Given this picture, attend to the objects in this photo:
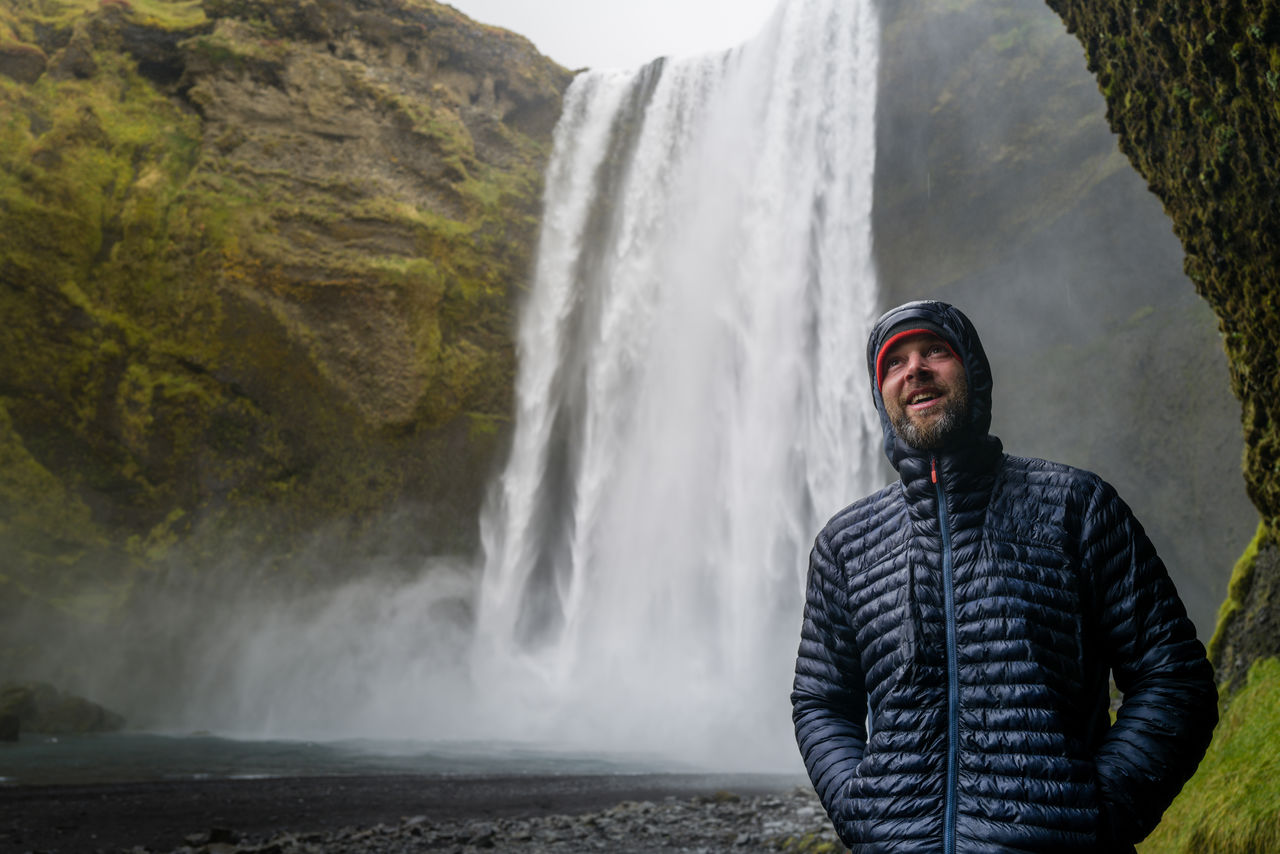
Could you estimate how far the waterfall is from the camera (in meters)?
19.0

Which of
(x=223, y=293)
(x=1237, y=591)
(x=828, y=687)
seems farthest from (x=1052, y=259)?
(x=828, y=687)

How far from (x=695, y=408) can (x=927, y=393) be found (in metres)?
19.5

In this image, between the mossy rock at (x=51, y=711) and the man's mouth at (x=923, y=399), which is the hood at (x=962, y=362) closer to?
the man's mouth at (x=923, y=399)

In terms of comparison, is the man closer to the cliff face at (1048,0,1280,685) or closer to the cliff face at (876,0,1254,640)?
the cliff face at (1048,0,1280,685)

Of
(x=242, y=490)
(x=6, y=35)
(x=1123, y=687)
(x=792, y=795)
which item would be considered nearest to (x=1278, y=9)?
(x=1123, y=687)

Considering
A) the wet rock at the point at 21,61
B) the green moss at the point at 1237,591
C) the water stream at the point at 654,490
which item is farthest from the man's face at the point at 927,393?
the wet rock at the point at 21,61

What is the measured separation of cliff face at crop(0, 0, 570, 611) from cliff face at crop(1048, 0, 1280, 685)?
61.2 feet

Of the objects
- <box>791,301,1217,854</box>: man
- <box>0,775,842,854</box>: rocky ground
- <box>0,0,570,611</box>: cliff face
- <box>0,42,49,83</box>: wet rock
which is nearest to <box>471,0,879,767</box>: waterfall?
<box>0,0,570,611</box>: cliff face

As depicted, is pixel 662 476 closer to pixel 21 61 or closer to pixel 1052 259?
pixel 1052 259

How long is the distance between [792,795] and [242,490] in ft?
52.9

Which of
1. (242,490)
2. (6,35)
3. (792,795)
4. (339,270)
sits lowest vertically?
(792,795)

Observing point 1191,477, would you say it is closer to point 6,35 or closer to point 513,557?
point 513,557

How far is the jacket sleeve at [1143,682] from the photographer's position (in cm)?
147

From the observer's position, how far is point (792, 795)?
400 inches
